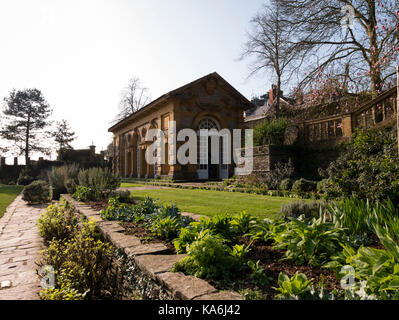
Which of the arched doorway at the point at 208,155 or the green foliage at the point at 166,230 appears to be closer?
the green foliage at the point at 166,230

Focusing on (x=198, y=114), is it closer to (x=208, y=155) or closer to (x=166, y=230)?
(x=208, y=155)

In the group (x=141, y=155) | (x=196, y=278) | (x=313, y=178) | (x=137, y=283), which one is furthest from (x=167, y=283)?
(x=141, y=155)

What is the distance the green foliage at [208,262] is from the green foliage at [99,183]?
18.2ft

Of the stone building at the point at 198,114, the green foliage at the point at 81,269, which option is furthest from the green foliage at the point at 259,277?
Answer: the stone building at the point at 198,114

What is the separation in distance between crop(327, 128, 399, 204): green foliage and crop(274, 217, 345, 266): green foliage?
2076mm

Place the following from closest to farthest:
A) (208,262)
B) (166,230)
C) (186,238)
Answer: (208,262) → (186,238) → (166,230)

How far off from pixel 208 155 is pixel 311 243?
16008 millimetres

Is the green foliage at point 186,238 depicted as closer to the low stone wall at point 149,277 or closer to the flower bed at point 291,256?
the flower bed at point 291,256

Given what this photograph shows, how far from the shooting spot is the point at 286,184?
8.93 m

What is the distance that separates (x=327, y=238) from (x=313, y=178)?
8.44m

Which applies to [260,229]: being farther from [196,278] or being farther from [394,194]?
[394,194]

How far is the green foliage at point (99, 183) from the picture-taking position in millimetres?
7213

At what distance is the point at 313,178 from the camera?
10117 mm

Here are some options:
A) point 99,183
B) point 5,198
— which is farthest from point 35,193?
point 99,183
